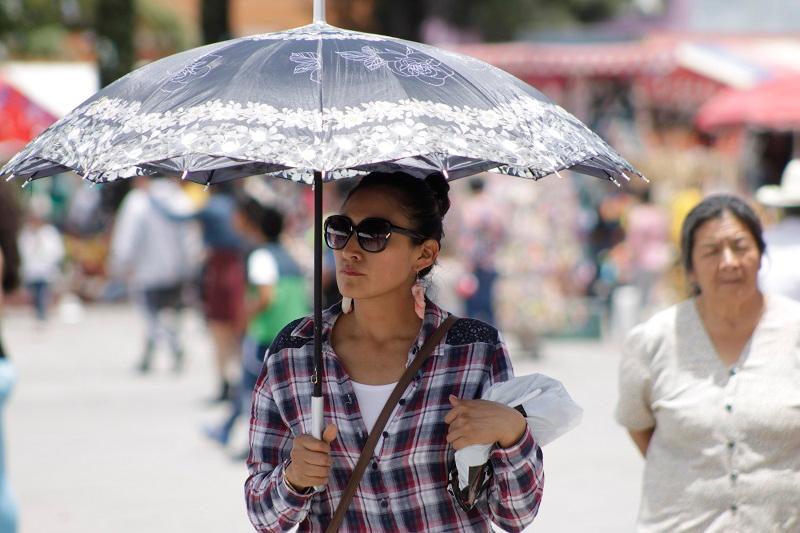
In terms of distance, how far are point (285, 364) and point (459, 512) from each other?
53cm

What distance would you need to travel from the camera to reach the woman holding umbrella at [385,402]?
309cm

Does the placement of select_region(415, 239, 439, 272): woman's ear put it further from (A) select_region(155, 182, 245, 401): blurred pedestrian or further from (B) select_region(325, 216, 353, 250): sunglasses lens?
(A) select_region(155, 182, 245, 401): blurred pedestrian

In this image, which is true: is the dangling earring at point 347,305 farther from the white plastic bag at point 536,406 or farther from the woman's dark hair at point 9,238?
the woman's dark hair at point 9,238

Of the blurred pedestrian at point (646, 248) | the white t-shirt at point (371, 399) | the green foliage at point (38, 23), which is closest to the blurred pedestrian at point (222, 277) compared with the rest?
the blurred pedestrian at point (646, 248)

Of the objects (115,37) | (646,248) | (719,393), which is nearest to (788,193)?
(719,393)

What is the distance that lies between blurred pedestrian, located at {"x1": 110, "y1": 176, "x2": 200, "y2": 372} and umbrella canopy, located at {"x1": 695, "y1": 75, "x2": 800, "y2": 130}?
5.79 m

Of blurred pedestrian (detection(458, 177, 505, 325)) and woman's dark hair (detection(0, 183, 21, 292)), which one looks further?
blurred pedestrian (detection(458, 177, 505, 325))

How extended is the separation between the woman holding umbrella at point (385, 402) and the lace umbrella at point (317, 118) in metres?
0.08

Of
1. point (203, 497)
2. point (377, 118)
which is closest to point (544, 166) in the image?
point (377, 118)

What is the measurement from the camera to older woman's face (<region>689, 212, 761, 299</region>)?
426cm

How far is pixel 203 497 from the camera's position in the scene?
816 cm

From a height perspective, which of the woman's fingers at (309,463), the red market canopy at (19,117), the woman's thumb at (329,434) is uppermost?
the red market canopy at (19,117)

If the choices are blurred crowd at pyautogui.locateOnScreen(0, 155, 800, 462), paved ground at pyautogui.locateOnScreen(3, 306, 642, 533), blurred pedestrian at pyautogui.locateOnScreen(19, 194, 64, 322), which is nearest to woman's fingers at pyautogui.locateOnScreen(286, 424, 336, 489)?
blurred crowd at pyautogui.locateOnScreen(0, 155, 800, 462)

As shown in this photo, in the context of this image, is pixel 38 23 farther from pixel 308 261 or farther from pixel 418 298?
pixel 418 298
